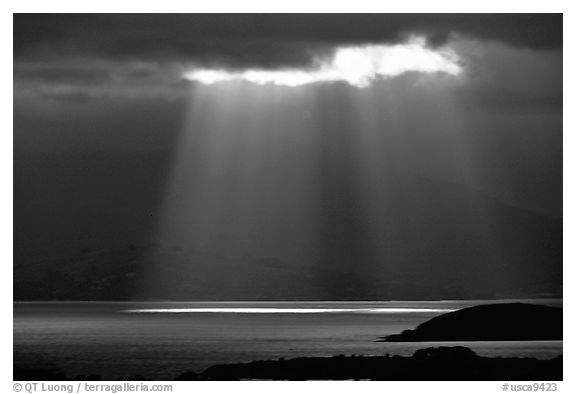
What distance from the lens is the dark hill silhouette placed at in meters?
61.3

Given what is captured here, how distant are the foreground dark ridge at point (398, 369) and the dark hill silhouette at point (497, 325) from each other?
15720 millimetres

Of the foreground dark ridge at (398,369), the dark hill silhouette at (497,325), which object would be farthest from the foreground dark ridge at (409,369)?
the dark hill silhouette at (497,325)

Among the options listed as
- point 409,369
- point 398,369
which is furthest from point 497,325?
point 409,369

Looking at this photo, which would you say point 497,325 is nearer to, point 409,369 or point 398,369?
point 398,369

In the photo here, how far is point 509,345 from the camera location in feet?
184

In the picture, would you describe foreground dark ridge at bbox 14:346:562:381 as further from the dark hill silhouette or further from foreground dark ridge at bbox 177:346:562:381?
the dark hill silhouette

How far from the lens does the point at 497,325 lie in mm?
63938

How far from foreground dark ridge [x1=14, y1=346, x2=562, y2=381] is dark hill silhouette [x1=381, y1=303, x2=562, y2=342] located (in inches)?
619

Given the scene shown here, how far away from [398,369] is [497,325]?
28.3 m

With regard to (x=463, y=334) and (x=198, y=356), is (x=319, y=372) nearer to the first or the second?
(x=198, y=356)

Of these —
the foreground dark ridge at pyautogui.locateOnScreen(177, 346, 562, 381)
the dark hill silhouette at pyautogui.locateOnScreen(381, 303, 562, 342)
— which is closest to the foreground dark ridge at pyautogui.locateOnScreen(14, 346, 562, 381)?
the foreground dark ridge at pyautogui.locateOnScreen(177, 346, 562, 381)

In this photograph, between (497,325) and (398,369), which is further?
(497,325)
